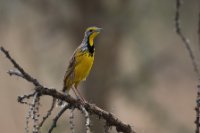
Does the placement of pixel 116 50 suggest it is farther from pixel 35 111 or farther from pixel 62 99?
pixel 35 111

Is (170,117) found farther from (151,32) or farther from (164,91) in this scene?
(164,91)

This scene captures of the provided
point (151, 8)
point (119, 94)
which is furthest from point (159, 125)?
point (151, 8)

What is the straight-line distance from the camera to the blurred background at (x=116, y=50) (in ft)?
43.4

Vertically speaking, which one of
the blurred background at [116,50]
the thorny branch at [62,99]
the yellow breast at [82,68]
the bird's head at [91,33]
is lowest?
the thorny branch at [62,99]

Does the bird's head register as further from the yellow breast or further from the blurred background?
the blurred background

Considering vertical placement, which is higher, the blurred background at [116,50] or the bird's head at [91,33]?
the blurred background at [116,50]

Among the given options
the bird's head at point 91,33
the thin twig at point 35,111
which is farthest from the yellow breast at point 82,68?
the thin twig at point 35,111

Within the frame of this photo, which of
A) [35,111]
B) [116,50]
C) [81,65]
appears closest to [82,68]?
[81,65]

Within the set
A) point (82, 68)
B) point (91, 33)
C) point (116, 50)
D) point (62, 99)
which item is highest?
point (116, 50)

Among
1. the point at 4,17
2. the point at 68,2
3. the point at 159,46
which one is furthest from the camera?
the point at 159,46

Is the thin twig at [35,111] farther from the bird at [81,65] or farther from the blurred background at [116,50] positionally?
the blurred background at [116,50]

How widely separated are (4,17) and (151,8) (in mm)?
2706

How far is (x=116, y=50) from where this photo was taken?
1425 centimetres

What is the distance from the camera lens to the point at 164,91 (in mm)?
16391
